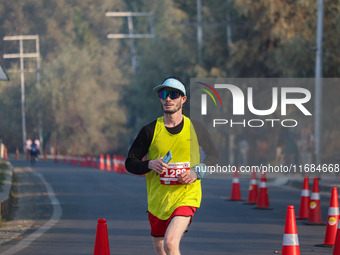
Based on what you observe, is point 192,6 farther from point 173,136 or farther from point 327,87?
point 173,136

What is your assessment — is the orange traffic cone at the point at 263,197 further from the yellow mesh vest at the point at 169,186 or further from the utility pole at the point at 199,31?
the utility pole at the point at 199,31

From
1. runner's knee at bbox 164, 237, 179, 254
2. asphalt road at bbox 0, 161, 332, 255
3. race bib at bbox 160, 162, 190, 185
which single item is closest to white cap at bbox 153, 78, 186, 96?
race bib at bbox 160, 162, 190, 185

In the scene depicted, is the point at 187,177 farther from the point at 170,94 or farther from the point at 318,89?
the point at 318,89

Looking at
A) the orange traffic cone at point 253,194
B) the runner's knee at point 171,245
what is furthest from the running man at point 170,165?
the orange traffic cone at point 253,194

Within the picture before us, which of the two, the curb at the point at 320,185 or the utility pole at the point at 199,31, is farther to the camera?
the utility pole at the point at 199,31

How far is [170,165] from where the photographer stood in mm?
7492

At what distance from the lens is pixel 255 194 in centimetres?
1911

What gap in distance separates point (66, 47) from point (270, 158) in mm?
67028

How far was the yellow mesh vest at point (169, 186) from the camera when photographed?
7.58 m

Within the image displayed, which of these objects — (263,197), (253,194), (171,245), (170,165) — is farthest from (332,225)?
(253,194)

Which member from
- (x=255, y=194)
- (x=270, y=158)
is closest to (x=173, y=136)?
(x=270, y=158)

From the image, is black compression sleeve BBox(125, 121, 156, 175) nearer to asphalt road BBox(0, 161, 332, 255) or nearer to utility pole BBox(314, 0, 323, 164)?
asphalt road BBox(0, 161, 332, 255)

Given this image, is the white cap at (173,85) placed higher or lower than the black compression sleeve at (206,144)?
higher

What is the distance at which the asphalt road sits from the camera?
38.3 ft
